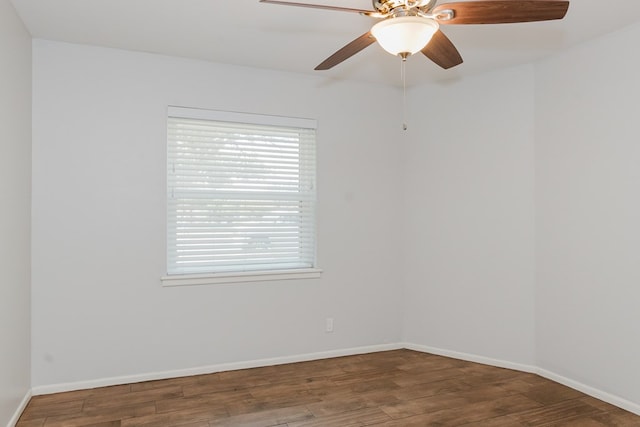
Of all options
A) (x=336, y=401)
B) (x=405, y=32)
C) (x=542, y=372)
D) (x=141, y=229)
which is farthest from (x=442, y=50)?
(x=542, y=372)

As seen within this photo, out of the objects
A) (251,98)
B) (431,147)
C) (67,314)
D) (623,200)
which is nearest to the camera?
(623,200)

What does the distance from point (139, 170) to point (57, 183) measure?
0.57m

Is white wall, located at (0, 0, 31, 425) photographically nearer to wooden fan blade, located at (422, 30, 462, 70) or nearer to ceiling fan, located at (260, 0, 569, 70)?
ceiling fan, located at (260, 0, 569, 70)

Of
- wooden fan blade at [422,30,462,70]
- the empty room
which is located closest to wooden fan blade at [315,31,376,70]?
the empty room

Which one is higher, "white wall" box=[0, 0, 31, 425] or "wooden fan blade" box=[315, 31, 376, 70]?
"wooden fan blade" box=[315, 31, 376, 70]

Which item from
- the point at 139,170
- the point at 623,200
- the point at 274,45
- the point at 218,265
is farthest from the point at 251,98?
the point at 623,200

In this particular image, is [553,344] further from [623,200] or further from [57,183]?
[57,183]

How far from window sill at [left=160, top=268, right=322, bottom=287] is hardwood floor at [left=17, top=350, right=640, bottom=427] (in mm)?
753

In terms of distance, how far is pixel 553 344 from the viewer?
3678 mm

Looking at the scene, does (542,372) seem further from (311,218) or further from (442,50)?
(442,50)

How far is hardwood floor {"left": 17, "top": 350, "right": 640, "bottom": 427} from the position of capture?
291 centimetres

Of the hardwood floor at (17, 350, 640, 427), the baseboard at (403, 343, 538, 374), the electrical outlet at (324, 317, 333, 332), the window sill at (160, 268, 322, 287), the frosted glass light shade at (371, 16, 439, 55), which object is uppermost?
the frosted glass light shade at (371, 16, 439, 55)

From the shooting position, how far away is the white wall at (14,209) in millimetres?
2635

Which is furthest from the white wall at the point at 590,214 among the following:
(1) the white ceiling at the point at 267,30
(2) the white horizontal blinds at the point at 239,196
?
(2) the white horizontal blinds at the point at 239,196
